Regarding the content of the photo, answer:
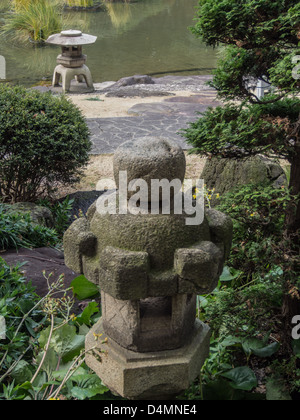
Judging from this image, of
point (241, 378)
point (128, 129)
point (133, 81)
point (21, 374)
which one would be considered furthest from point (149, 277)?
point (133, 81)

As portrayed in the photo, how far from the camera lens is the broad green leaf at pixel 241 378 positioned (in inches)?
105

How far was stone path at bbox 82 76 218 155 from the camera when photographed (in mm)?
8180

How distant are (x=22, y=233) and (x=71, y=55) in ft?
29.3

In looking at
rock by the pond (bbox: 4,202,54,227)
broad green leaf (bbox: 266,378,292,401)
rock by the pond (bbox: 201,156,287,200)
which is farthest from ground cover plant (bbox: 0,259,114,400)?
rock by the pond (bbox: 201,156,287,200)

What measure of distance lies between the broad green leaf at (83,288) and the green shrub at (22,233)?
88 cm

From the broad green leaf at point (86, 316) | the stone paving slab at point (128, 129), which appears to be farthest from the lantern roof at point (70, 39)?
the broad green leaf at point (86, 316)

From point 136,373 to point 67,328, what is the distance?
713 millimetres

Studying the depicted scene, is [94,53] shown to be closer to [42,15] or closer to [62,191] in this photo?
[42,15]

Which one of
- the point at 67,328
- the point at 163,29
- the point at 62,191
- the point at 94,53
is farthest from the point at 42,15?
the point at 67,328

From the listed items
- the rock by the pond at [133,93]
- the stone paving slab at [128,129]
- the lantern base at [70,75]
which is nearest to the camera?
the stone paving slab at [128,129]

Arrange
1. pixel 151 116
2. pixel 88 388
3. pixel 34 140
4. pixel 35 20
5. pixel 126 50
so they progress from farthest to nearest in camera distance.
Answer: pixel 126 50, pixel 35 20, pixel 151 116, pixel 34 140, pixel 88 388

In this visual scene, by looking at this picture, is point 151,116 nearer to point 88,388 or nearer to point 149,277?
point 88,388

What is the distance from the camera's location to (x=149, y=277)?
220cm

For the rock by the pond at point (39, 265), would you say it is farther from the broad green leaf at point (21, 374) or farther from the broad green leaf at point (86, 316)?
the broad green leaf at point (21, 374)
